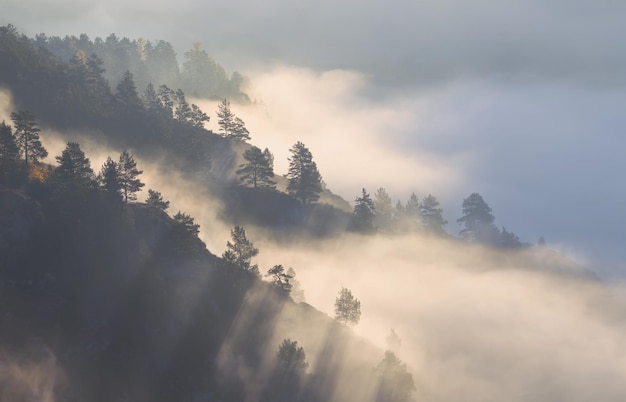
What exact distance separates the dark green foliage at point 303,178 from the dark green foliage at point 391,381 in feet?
183

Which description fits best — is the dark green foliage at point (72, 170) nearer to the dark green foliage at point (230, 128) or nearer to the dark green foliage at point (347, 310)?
the dark green foliage at point (347, 310)

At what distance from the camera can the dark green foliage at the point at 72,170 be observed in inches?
4215

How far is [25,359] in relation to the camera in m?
84.8

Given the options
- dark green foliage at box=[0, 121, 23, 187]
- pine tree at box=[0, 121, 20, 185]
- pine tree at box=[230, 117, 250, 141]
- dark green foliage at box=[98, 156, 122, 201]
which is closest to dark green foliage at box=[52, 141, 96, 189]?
dark green foliage at box=[98, 156, 122, 201]

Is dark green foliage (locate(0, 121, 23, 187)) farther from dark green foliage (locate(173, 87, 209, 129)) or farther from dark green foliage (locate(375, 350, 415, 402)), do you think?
dark green foliage (locate(375, 350, 415, 402))

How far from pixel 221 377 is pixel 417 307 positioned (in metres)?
96.1

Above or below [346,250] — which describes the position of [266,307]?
below

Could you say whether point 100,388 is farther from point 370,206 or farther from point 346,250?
point 370,206

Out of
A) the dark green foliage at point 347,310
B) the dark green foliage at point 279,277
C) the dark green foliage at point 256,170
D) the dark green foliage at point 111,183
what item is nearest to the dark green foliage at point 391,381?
the dark green foliage at point 347,310

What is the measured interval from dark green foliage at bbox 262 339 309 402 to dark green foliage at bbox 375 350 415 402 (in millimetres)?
17812

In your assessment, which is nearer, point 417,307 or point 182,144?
point 182,144

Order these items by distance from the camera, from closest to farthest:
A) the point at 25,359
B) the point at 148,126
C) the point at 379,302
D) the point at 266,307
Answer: the point at 25,359, the point at 266,307, the point at 148,126, the point at 379,302

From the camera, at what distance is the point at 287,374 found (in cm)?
11012

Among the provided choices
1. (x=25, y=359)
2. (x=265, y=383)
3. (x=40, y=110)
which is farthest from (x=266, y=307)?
(x=40, y=110)
